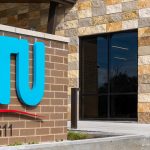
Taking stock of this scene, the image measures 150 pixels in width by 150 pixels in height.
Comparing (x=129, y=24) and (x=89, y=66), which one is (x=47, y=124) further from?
(x=89, y=66)

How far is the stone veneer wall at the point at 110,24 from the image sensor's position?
15.6m

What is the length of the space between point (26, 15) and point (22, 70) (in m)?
12.0

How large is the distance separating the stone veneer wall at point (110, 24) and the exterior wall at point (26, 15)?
2.67ft

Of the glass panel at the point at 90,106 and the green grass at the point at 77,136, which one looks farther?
the glass panel at the point at 90,106

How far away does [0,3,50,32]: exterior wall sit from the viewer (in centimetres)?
1928

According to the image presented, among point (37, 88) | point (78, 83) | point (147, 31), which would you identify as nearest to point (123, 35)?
point (147, 31)

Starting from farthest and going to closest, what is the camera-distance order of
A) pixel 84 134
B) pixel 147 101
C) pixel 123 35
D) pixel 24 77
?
pixel 123 35 → pixel 147 101 → pixel 84 134 → pixel 24 77

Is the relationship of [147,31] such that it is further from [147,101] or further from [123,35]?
[147,101]

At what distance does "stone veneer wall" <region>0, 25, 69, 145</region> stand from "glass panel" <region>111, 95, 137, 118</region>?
23.1 ft

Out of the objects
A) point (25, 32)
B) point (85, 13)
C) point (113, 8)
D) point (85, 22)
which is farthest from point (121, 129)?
point (85, 13)

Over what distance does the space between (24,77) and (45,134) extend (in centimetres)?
135

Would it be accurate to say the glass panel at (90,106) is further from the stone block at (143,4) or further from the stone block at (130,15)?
the stone block at (143,4)

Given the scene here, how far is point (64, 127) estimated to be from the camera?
371 inches

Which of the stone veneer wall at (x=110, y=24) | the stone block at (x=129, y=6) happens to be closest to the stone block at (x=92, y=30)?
the stone veneer wall at (x=110, y=24)
